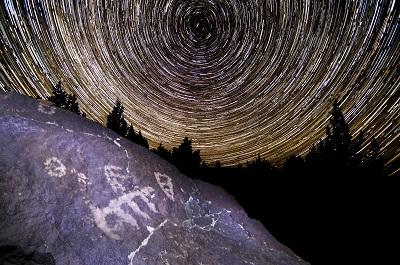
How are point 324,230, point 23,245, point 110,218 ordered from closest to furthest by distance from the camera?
point 23,245 → point 110,218 → point 324,230

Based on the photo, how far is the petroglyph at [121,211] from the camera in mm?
3217

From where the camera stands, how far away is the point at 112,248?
305 centimetres

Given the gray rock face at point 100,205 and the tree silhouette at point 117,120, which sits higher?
the tree silhouette at point 117,120

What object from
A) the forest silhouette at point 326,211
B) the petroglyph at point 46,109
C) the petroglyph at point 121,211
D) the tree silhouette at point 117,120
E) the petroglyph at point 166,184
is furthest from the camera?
the tree silhouette at point 117,120

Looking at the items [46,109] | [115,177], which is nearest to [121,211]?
[115,177]

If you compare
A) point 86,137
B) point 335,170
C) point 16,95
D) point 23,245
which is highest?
point 335,170

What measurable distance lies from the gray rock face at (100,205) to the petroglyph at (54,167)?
0.01 metres

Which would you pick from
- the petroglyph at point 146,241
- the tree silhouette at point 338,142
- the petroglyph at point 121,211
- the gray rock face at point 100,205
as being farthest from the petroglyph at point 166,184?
the tree silhouette at point 338,142

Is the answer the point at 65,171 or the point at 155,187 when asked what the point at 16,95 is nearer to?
the point at 65,171

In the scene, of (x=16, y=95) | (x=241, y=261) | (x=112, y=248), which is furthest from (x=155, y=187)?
(x=16, y=95)

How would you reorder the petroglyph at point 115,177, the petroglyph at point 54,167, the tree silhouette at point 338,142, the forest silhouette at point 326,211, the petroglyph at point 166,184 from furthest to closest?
the tree silhouette at point 338,142 → the forest silhouette at point 326,211 → the petroglyph at point 166,184 → the petroglyph at point 115,177 → the petroglyph at point 54,167

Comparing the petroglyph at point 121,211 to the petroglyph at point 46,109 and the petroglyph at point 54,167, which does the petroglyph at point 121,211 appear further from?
the petroglyph at point 46,109

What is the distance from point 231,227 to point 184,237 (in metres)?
0.75

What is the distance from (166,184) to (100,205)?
921 mm
